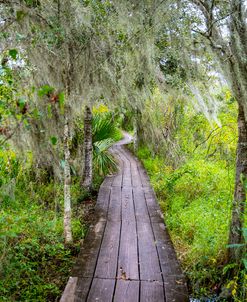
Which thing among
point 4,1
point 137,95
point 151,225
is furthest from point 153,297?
point 137,95

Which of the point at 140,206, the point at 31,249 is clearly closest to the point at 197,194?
the point at 140,206

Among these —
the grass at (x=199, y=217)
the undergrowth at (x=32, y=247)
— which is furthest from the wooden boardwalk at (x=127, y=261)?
the undergrowth at (x=32, y=247)

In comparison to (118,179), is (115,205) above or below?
below

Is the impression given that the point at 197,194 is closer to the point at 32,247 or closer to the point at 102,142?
the point at 102,142

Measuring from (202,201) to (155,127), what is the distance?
3806 mm

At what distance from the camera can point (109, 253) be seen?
9.94 ft

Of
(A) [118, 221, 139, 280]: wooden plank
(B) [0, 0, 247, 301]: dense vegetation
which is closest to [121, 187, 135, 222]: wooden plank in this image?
(A) [118, 221, 139, 280]: wooden plank

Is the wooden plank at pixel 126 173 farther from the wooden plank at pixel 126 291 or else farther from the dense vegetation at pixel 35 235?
the wooden plank at pixel 126 291

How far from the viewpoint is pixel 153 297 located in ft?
7.50

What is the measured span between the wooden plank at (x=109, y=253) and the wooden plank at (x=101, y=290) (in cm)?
10

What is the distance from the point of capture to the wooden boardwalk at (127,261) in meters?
2.32

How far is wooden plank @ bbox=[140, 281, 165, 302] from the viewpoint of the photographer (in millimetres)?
2258

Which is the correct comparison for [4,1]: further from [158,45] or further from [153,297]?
[153,297]

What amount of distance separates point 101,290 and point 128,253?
Answer: 2.35ft
